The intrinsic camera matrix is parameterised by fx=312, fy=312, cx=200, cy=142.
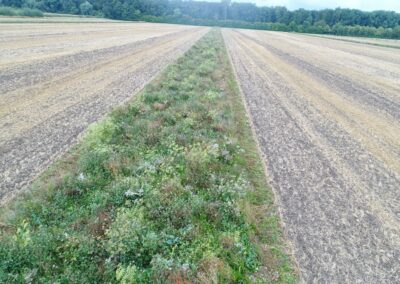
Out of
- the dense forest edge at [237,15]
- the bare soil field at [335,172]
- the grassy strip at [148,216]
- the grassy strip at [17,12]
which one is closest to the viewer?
the grassy strip at [148,216]

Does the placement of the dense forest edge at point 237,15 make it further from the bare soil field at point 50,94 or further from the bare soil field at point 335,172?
the bare soil field at point 335,172

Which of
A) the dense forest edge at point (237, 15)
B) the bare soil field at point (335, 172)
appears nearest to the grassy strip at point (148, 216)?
the bare soil field at point (335, 172)

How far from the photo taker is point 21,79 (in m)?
17.0

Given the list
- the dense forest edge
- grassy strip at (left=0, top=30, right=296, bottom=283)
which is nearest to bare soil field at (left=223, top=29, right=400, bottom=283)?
grassy strip at (left=0, top=30, right=296, bottom=283)

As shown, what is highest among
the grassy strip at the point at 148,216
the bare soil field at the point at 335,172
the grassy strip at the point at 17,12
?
the grassy strip at the point at 17,12

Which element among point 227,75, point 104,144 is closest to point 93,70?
point 227,75

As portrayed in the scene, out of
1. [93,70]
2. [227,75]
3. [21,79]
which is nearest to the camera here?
[21,79]

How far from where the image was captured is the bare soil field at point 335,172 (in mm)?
6340

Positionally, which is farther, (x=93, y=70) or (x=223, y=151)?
(x=93, y=70)

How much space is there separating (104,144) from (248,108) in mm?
8319

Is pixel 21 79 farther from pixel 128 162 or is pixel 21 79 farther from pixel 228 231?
pixel 228 231

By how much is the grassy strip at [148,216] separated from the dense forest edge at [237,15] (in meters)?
106

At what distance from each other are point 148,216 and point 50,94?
440 inches

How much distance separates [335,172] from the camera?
9789 mm
